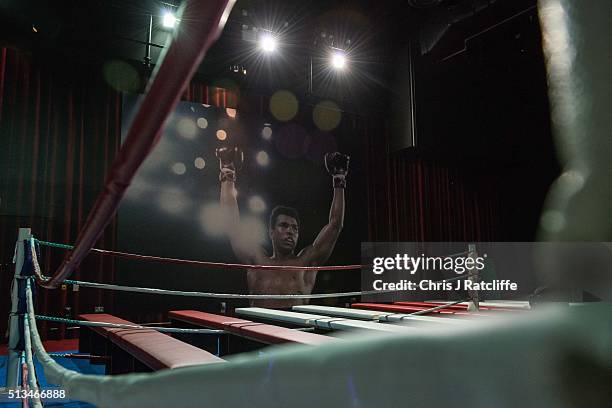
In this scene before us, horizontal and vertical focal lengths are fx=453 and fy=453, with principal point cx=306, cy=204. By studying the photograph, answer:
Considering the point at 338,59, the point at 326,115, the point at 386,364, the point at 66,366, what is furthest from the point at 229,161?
the point at 386,364

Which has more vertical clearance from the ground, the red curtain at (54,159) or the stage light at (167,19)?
the stage light at (167,19)

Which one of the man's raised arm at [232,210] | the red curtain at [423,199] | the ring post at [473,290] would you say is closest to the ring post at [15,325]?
the ring post at [473,290]

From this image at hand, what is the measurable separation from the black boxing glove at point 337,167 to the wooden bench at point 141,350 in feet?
12.3

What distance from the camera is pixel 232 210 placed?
571cm

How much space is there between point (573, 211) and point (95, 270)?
5.32 m

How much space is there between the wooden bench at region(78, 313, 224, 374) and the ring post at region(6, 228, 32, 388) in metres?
0.46

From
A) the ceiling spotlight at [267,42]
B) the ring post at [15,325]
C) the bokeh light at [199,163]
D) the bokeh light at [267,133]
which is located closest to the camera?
the ring post at [15,325]

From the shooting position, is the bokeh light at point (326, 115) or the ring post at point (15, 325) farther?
the bokeh light at point (326, 115)

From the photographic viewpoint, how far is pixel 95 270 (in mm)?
4984

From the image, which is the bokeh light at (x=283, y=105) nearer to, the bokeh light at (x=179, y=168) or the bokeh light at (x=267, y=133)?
the bokeh light at (x=267, y=133)

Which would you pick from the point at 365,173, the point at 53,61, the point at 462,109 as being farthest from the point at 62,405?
the point at 462,109

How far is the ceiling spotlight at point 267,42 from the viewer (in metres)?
5.27

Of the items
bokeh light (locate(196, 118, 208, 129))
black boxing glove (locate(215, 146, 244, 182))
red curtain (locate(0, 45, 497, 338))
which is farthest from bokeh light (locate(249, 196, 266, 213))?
red curtain (locate(0, 45, 497, 338))

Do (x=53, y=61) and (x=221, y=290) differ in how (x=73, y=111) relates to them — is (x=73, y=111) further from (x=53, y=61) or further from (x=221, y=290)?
(x=221, y=290)
